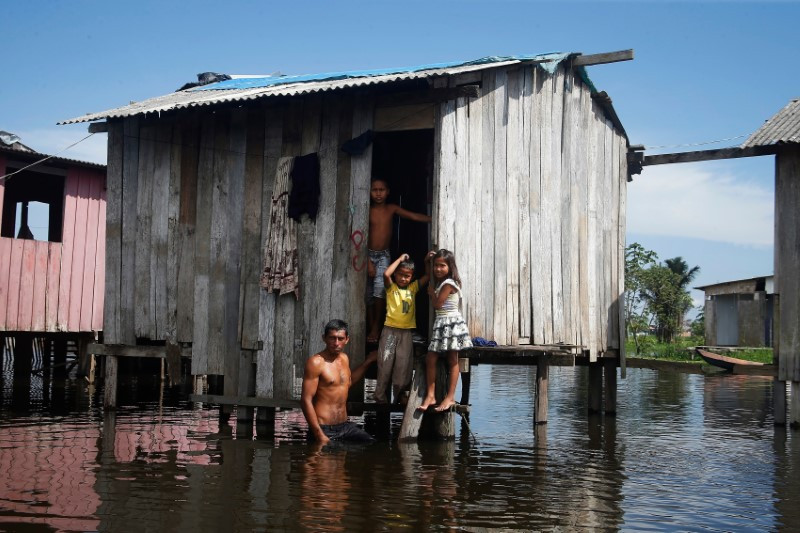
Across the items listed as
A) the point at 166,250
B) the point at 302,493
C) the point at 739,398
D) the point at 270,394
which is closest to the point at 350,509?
the point at 302,493

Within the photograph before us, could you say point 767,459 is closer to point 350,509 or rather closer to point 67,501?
point 350,509

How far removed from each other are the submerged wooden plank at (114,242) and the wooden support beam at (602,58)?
6.34 metres

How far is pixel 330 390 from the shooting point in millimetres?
9758

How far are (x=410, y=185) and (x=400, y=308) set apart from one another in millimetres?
4329

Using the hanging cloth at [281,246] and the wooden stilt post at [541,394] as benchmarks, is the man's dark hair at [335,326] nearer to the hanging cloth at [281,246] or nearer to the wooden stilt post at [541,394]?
the hanging cloth at [281,246]

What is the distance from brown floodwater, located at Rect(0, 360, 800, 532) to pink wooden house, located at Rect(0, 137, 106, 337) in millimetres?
3090

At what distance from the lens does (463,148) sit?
10.7 metres

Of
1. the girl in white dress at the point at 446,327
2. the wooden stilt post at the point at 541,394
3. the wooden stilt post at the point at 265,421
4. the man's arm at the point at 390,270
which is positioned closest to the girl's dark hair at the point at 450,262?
the girl in white dress at the point at 446,327

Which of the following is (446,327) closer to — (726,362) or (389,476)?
(389,476)

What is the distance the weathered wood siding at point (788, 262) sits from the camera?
522 inches

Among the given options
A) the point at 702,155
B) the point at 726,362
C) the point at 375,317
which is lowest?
the point at 726,362

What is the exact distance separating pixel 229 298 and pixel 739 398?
12.6m

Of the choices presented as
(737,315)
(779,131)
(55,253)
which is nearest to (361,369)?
(779,131)

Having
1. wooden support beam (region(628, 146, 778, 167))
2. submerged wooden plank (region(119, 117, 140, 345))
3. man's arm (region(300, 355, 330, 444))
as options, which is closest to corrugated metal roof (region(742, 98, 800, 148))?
wooden support beam (region(628, 146, 778, 167))
